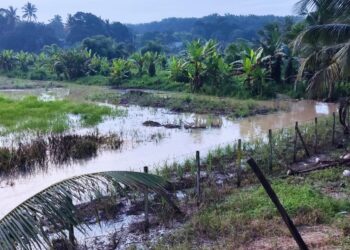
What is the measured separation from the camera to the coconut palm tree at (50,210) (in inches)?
126

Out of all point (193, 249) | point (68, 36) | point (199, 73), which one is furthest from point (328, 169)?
point (68, 36)

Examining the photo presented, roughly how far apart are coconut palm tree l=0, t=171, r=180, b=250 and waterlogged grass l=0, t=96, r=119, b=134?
43.9ft

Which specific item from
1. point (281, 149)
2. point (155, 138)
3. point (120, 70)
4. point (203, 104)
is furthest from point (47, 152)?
point (120, 70)

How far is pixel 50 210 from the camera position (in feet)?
11.3

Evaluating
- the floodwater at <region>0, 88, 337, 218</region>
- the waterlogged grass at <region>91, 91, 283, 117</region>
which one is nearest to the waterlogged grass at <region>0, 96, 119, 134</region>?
the floodwater at <region>0, 88, 337, 218</region>

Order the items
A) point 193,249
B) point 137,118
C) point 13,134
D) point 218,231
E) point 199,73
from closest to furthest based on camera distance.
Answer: point 193,249 → point 218,231 → point 13,134 → point 137,118 → point 199,73

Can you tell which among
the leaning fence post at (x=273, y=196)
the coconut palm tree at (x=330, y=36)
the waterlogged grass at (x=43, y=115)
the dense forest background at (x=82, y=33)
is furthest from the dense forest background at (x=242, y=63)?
the dense forest background at (x=82, y=33)

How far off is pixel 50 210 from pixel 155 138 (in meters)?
12.6

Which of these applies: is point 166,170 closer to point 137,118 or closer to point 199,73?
point 137,118

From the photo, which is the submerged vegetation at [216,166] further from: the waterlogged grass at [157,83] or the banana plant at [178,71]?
the waterlogged grass at [157,83]

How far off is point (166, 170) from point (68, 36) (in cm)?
7429

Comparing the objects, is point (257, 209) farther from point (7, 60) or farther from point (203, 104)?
point (7, 60)

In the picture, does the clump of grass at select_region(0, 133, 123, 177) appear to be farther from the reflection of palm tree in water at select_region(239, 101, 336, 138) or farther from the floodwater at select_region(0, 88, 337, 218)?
the reflection of palm tree in water at select_region(239, 101, 336, 138)

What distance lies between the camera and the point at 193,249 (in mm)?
6172
